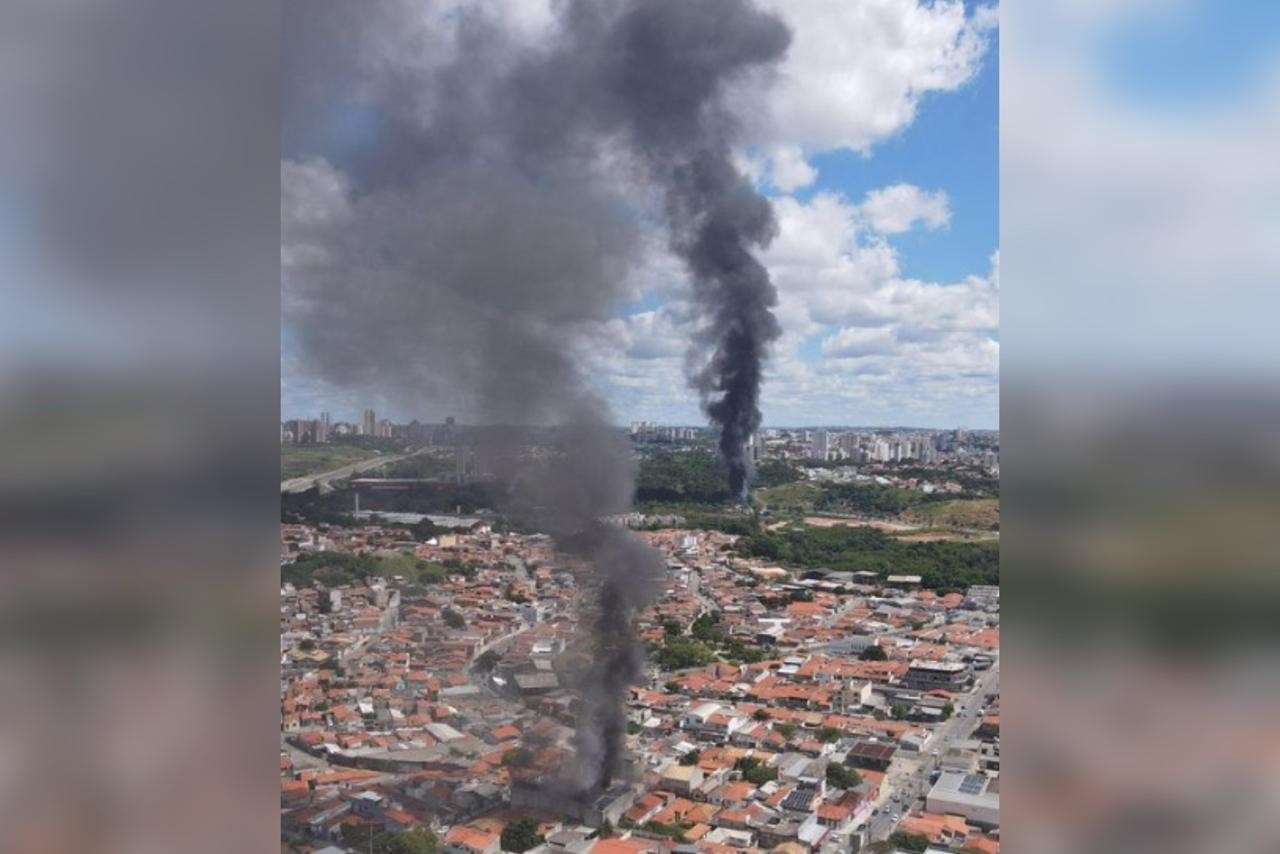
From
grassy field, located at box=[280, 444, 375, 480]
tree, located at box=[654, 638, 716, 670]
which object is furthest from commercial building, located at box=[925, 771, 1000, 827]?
grassy field, located at box=[280, 444, 375, 480]

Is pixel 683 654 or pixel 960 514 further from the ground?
pixel 960 514

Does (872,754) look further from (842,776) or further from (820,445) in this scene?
(820,445)

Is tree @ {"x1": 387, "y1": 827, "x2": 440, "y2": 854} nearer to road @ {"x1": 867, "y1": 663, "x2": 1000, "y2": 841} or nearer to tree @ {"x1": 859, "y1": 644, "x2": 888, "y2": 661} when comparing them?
road @ {"x1": 867, "y1": 663, "x2": 1000, "y2": 841}

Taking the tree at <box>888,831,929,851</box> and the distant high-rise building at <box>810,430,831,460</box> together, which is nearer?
the tree at <box>888,831,929,851</box>

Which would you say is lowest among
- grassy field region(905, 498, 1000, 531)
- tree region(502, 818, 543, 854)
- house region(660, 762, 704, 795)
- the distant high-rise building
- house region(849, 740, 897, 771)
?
tree region(502, 818, 543, 854)

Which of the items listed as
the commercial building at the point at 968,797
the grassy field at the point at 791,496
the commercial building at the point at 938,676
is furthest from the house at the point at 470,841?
the grassy field at the point at 791,496

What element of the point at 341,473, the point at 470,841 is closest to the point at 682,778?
the point at 470,841
